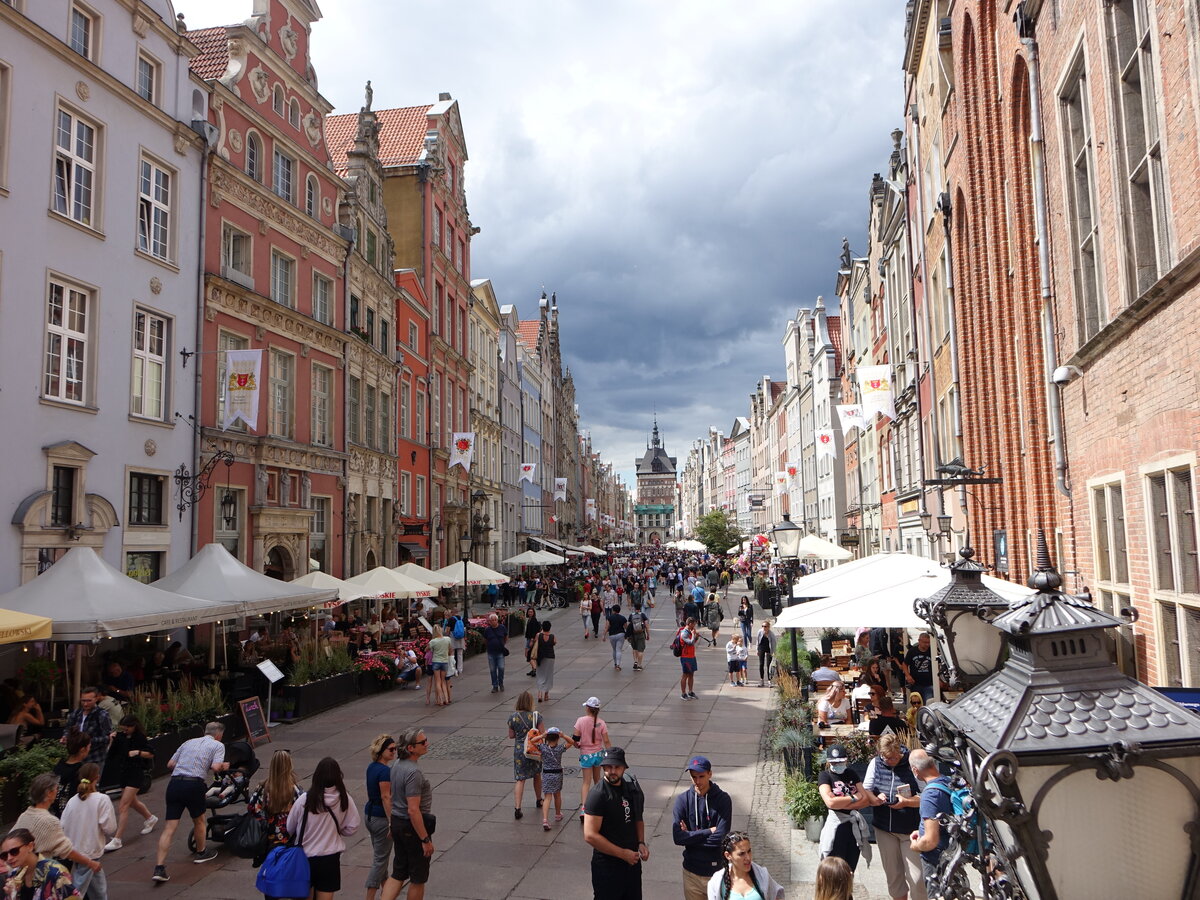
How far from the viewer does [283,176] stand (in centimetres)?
2558

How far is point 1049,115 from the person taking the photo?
1107 centimetres

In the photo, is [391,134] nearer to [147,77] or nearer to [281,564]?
[147,77]

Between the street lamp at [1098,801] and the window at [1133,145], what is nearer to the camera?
the street lamp at [1098,801]

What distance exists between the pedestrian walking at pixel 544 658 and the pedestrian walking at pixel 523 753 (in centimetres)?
699

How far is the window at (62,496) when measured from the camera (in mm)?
16172

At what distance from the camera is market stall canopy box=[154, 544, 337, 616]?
53.3 ft

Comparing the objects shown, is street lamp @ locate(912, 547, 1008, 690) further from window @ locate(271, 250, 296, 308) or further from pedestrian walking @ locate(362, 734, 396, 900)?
window @ locate(271, 250, 296, 308)

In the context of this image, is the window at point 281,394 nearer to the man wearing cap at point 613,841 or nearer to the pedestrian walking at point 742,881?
the man wearing cap at point 613,841

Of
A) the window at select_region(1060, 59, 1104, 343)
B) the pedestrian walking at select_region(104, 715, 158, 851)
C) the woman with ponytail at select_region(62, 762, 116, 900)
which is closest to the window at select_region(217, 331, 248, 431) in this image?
the pedestrian walking at select_region(104, 715, 158, 851)

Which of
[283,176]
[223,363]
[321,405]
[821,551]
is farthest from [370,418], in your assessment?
[821,551]

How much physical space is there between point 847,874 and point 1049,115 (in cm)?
972

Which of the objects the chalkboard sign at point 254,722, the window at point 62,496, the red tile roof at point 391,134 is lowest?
the chalkboard sign at point 254,722

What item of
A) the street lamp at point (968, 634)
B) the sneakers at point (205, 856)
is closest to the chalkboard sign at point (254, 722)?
the sneakers at point (205, 856)

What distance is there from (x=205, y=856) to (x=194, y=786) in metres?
0.79
